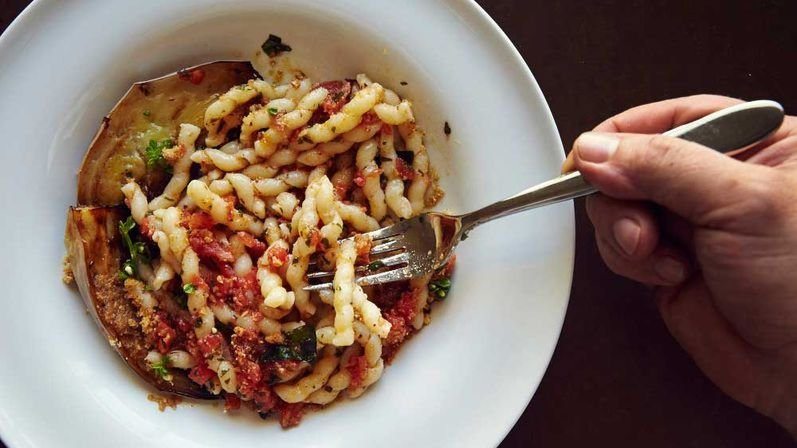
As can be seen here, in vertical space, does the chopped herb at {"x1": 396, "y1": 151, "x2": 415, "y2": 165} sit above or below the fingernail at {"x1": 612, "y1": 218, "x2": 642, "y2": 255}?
above

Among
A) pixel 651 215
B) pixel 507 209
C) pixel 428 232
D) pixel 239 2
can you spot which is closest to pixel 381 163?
pixel 428 232

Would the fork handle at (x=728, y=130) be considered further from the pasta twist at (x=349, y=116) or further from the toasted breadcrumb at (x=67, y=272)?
the toasted breadcrumb at (x=67, y=272)

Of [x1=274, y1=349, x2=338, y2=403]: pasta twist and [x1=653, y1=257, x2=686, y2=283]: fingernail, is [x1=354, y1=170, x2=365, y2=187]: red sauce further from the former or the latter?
[x1=653, y1=257, x2=686, y2=283]: fingernail

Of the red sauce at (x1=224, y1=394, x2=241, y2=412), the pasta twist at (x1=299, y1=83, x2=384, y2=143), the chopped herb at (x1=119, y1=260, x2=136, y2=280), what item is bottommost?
the red sauce at (x1=224, y1=394, x2=241, y2=412)

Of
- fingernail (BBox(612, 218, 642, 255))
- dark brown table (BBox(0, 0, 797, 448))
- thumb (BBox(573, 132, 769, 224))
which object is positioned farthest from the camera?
dark brown table (BBox(0, 0, 797, 448))

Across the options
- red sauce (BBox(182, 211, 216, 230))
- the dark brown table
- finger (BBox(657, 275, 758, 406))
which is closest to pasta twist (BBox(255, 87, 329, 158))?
red sauce (BBox(182, 211, 216, 230))

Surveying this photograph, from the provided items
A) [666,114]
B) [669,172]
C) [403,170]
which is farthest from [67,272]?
[666,114]

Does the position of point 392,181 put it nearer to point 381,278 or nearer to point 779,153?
point 381,278
